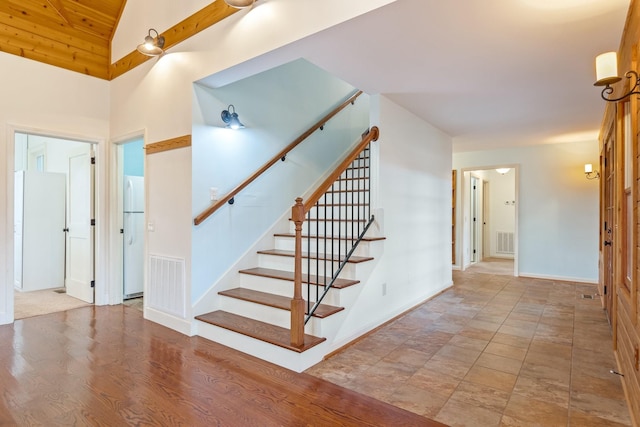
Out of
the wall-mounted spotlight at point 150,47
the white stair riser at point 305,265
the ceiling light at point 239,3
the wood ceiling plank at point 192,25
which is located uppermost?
the wood ceiling plank at point 192,25

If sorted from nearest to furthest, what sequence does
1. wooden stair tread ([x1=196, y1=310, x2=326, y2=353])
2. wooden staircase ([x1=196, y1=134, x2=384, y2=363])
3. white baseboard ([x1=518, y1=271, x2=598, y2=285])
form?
1. wooden stair tread ([x1=196, y1=310, x2=326, y2=353])
2. wooden staircase ([x1=196, y1=134, x2=384, y2=363])
3. white baseboard ([x1=518, y1=271, x2=598, y2=285])

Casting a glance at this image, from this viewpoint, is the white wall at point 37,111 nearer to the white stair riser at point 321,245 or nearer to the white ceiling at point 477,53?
the white stair riser at point 321,245

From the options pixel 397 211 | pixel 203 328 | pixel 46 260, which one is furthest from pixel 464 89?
pixel 46 260

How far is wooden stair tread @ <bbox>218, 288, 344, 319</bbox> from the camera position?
2.85 metres

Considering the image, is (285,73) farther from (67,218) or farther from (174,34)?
(67,218)

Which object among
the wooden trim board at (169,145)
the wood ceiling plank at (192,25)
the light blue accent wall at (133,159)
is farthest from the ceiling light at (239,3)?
the light blue accent wall at (133,159)

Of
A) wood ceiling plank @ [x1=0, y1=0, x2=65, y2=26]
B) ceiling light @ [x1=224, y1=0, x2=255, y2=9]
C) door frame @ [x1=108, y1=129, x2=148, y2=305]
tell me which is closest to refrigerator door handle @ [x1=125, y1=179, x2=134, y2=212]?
door frame @ [x1=108, y1=129, x2=148, y2=305]

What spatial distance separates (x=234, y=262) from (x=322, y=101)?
2.65m

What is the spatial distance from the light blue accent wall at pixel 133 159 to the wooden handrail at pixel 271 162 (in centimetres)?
221

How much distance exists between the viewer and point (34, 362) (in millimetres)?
2691

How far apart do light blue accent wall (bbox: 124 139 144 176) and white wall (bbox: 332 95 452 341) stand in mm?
3477

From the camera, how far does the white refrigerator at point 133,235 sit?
4625mm

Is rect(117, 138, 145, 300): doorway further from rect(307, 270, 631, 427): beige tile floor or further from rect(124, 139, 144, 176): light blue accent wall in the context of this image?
rect(307, 270, 631, 427): beige tile floor

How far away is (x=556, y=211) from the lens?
615 centimetres
